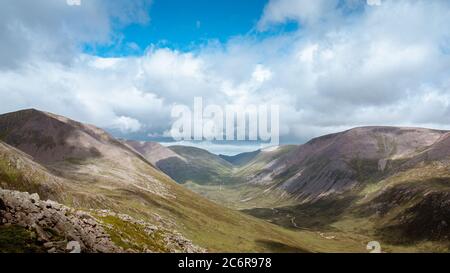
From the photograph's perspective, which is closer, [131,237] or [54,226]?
[54,226]

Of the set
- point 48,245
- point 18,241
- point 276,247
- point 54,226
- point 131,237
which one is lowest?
point 276,247

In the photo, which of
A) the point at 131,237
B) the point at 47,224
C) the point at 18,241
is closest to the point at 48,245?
the point at 18,241

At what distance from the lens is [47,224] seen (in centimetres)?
4050

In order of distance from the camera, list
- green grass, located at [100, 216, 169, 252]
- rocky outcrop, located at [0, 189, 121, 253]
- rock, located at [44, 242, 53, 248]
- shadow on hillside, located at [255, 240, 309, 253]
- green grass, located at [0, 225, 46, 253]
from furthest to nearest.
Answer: shadow on hillside, located at [255, 240, 309, 253] < green grass, located at [100, 216, 169, 252] < rocky outcrop, located at [0, 189, 121, 253] < rock, located at [44, 242, 53, 248] < green grass, located at [0, 225, 46, 253]

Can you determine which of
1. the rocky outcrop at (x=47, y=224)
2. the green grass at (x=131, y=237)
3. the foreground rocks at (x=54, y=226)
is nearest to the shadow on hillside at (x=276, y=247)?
the green grass at (x=131, y=237)

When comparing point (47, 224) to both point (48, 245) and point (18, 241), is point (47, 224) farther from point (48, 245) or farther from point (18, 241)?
point (18, 241)

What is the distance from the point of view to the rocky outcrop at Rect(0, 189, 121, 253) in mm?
37250

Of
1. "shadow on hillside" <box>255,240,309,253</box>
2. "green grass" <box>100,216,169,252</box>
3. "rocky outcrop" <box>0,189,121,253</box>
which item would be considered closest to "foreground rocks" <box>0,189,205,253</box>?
"rocky outcrop" <box>0,189,121,253</box>

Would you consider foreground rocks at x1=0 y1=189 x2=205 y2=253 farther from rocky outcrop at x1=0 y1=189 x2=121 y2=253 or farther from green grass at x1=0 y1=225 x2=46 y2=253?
green grass at x1=0 y1=225 x2=46 y2=253

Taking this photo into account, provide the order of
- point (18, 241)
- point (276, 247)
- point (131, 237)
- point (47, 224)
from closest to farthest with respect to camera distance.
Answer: point (18, 241), point (47, 224), point (131, 237), point (276, 247)

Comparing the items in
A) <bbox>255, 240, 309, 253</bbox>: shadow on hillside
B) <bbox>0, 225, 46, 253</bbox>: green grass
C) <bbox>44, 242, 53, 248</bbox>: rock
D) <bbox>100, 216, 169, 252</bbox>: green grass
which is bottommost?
<bbox>255, 240, 309, 253</bbox>: shadow on hillside
